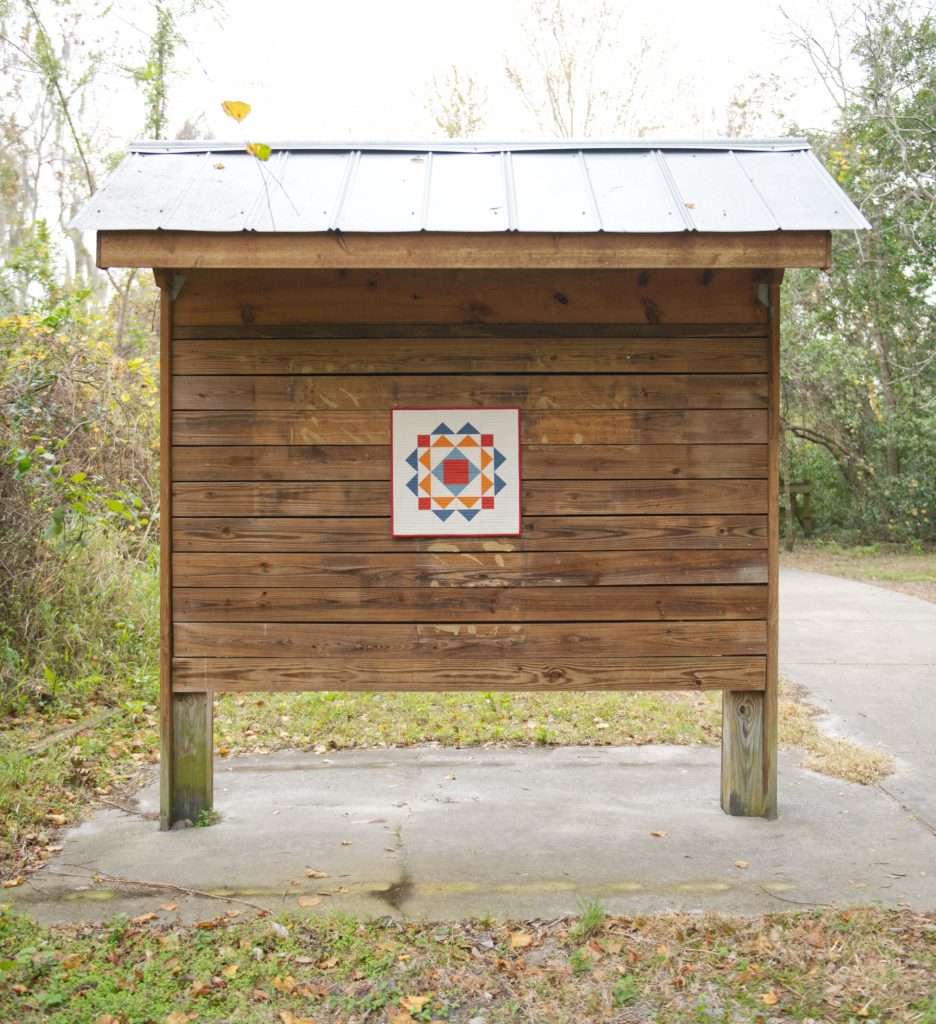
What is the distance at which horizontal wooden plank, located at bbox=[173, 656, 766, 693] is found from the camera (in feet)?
14.6

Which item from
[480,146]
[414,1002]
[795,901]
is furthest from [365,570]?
[795,901]

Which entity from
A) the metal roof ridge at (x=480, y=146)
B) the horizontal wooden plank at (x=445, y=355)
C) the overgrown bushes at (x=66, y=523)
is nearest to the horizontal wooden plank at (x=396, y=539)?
the horizontal wooden plank at (x=445, y=355)

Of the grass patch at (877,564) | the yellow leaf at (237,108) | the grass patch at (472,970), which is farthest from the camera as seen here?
the grass patch at (877,564)

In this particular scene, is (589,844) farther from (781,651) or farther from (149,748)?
(781,651)

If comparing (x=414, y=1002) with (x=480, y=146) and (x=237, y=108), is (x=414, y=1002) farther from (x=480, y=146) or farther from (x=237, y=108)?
→ (x=480, y=146)

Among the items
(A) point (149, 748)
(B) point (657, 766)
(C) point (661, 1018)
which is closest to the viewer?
(C) point (661, 1018)

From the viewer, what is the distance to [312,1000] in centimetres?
309

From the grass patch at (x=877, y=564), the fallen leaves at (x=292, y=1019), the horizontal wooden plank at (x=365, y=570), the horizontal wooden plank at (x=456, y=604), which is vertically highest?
the horizontal wooden plank at (x=365, y=570)

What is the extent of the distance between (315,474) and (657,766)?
2579mm

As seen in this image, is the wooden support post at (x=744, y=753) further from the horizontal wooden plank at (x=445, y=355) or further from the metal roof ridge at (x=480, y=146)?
the metal roof ridge at (x=480, y=146)

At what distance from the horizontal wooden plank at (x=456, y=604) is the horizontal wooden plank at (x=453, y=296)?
46.0 inches

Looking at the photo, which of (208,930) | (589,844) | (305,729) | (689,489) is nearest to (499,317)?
(689,489)

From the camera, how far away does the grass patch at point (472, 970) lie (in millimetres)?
3018

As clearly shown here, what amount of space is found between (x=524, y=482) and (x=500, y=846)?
5.09 feet
